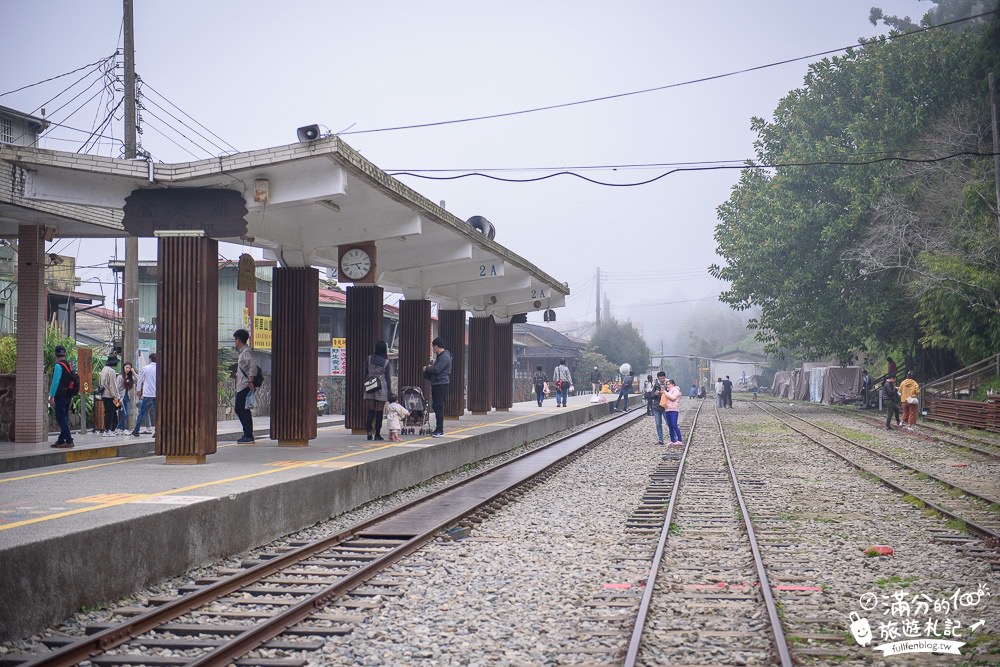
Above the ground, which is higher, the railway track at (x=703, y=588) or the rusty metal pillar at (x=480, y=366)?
the rusty metal pillar at (x=480, y=366)

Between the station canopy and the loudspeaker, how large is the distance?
0.10 metres

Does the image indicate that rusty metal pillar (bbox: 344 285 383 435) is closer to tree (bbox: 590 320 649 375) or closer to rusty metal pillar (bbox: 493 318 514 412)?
rusty metal pillar (bbox: 493 318 514 412)

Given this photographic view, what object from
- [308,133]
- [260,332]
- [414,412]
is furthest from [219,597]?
[260,332]

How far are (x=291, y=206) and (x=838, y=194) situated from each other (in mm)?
32163

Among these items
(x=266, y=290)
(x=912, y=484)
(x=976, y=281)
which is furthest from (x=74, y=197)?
(x=266, y=290)

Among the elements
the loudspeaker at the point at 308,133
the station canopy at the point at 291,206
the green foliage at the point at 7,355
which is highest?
the loudspeaker at the point at 308,133

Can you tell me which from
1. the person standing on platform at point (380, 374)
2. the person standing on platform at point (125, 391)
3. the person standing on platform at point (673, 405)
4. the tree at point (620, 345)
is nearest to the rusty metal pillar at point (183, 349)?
the person standing on platform at point (380, 374)

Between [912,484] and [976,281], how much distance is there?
16.9 meters

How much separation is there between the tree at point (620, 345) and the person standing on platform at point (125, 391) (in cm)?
6810

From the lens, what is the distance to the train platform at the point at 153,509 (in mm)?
6199

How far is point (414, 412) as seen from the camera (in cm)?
1798

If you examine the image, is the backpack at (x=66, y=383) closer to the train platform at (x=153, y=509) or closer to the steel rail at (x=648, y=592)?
the train platform at (x=153, y=509)

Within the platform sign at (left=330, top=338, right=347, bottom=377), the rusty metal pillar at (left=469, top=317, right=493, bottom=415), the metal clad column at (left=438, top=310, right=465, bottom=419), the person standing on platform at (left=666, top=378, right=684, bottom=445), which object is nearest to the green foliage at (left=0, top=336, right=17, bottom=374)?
the metal clad column at (left=438, top=310, right=465, bottom=419)

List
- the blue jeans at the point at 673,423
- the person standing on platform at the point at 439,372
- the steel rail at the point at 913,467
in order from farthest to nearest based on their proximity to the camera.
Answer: the blue jeans at the point at 673,423, the person standing on platform at the point at 439,372, the steel rail at the point at 913,467
